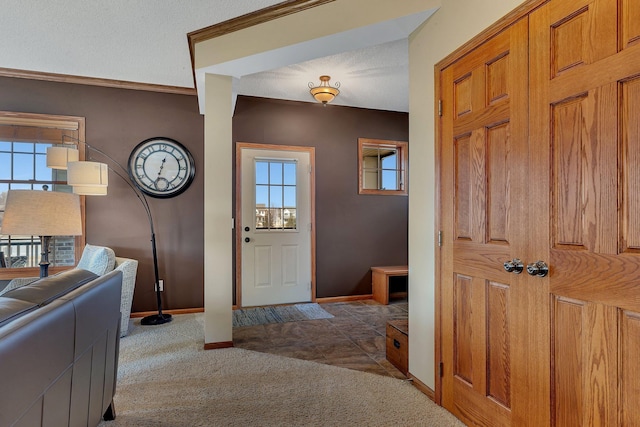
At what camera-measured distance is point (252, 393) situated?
2289 millimetres

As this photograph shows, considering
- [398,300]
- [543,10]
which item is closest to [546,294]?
[543,10]

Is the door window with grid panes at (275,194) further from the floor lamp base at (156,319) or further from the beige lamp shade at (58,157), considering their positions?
the beige lamp shade at (58,157)

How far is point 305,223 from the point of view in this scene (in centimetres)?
477

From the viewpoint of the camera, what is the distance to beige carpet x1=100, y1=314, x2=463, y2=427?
200cm

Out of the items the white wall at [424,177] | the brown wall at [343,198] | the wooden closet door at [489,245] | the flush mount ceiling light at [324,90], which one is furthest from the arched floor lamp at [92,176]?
the wooden closet door at [489,245]

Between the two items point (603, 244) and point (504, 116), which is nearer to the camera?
point (603, 244)

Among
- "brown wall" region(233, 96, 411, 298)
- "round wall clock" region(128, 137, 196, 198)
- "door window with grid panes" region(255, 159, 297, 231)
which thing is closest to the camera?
"round wall clock" region(128, 137, 196, 198)

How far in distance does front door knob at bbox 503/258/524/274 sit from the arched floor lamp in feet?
10.6

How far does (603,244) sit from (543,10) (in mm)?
992

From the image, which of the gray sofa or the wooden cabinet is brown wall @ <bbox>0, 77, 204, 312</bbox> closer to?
the gray sofa

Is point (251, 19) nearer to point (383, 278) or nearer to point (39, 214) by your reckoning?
point (39, 214)

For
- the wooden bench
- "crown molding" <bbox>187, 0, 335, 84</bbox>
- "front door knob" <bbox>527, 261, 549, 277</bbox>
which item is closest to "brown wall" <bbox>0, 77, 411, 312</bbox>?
the wooden bench

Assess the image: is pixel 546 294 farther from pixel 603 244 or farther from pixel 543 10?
pixel 543 10

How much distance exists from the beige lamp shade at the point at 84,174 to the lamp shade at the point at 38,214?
110cm
